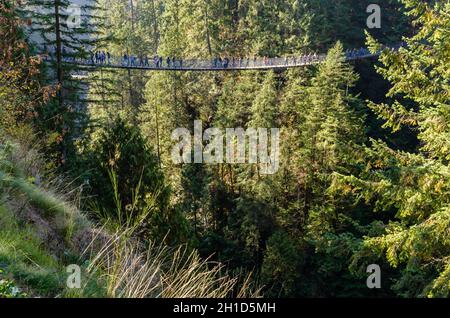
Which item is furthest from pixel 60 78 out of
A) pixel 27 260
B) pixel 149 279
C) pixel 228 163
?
pixel 228 163

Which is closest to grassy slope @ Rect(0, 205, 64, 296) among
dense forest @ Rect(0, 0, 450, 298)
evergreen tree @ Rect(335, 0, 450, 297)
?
dense forest @ Rect(0, 0, 450, 298)

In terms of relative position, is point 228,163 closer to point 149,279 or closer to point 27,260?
point 27,260

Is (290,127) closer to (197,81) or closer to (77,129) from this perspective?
(197,81)

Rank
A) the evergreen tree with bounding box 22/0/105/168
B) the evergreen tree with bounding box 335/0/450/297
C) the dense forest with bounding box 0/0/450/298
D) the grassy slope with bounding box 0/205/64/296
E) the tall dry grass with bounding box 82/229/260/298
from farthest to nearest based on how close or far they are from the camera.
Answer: the evergreen tree with bounding box 22/0/105/168 → the evergreen tree with bounding box 335/0/450/297 → the dense forest with bounding box 0/0/450/298 → the grassy slope with bounding box 0/205/64/296 → the tall dry grass with bounding box 82/229/260/298

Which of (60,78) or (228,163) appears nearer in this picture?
(60,78)

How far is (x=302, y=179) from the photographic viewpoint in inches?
911

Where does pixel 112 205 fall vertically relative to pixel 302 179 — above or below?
above

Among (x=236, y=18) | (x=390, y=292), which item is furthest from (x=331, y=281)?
(x=236, y=18)

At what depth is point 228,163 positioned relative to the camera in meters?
27.0

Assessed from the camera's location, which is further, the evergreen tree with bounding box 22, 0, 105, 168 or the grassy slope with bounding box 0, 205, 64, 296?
the evergreen tree with bounding box 22, 0, 105, 168

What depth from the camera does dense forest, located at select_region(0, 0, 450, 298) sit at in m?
3.75

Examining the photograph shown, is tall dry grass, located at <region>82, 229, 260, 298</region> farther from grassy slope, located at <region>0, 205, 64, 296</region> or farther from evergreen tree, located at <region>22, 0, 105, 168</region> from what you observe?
evergreen tree, located at <region>22, 0, 105, 168</region>

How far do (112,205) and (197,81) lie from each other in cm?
2335

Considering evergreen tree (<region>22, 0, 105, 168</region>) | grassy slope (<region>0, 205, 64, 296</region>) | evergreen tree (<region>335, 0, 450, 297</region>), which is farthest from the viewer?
evergreen tree (<region>22, 0, 105, 168</region>)
